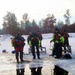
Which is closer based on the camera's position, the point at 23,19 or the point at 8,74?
the point at 8,74

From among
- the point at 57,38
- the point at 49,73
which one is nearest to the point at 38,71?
the point at 49,73

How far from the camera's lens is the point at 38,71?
11.8 metres

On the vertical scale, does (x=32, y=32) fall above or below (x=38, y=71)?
above

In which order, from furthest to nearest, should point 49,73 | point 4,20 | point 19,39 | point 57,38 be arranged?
point 4,20, point 57,38, point 19,39, point 49,73

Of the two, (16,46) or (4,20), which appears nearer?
(16,46)

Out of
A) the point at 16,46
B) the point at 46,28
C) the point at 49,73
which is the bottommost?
the point at 49,73

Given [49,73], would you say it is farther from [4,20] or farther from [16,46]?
[4,20]

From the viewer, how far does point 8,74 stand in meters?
11.2

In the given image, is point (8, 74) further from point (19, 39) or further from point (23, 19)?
point (23, 19)

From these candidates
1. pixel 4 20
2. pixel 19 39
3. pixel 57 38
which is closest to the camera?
pixel 19 39

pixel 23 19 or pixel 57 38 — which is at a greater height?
pixel 23 19

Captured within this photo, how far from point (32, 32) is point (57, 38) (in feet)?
4.75

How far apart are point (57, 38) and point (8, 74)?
5873 millimetres

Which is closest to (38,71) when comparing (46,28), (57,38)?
(57,38)
